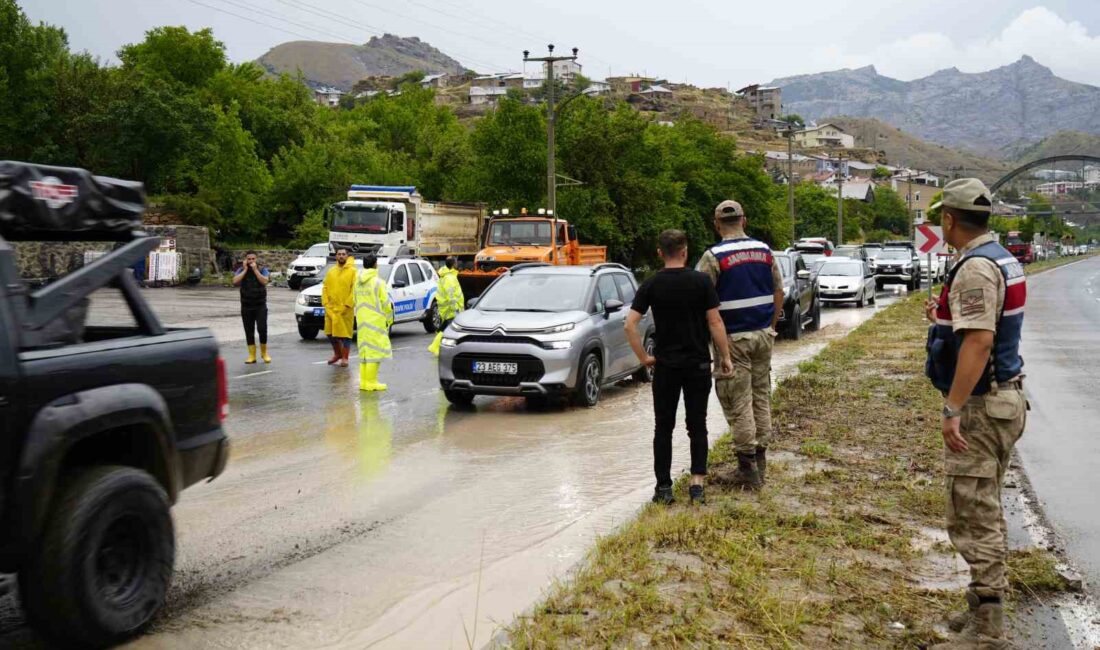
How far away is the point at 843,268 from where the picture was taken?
1304 inches

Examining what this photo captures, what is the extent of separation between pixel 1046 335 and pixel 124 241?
67.0ft

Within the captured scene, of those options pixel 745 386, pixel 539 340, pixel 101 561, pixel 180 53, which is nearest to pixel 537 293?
pixel 539 340

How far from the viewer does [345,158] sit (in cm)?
5472

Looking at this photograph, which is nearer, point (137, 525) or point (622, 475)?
point (137, 525)

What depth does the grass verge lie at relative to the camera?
183 inches

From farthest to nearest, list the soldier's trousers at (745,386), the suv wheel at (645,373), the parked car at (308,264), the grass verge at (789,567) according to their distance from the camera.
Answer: the parked car at (308,264)
the suv wheel at (645,373)
the soldier's trousers at (745,386)
the grass verge at (789,567)

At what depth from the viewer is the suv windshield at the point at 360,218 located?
3594 centimetres

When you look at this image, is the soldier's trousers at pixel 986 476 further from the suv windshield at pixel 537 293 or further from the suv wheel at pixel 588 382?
the suv windshield at pixel 537 293

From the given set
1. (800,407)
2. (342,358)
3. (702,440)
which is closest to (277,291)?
(342,358)

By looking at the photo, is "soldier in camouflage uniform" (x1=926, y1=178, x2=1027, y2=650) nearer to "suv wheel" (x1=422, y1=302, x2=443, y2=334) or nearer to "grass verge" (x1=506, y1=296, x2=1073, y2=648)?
"grass verge" (x1=506, y1=296, x2=1073, y2=648)

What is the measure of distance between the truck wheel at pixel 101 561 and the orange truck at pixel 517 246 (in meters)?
24.5

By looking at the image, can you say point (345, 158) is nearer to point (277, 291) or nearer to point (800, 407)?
point (277, 291)

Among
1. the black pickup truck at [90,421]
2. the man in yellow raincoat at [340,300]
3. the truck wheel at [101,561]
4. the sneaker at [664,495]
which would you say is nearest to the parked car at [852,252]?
the man in yellow raincoat at [340,300]

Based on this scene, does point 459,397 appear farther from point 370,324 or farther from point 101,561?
point 101,561
